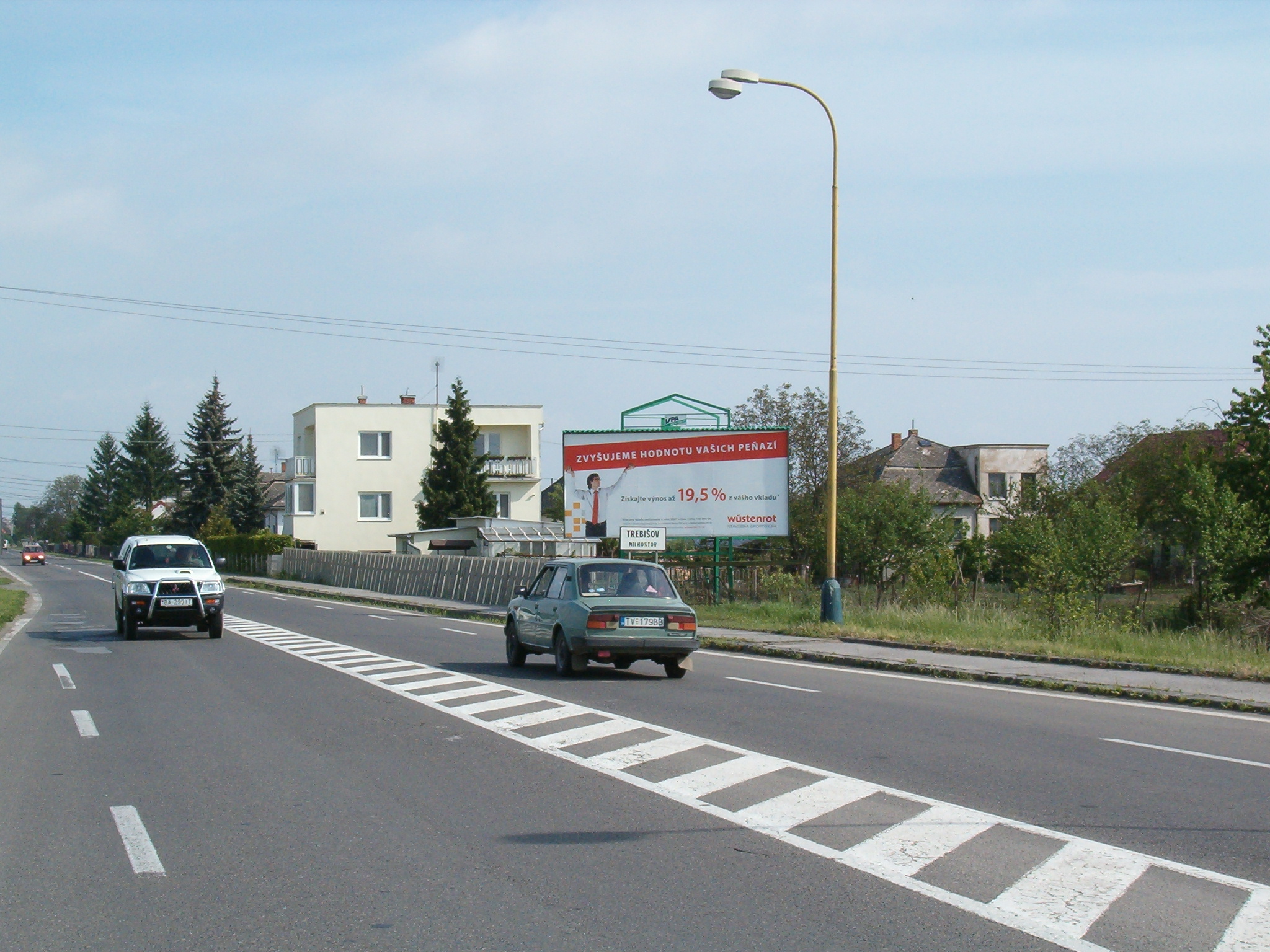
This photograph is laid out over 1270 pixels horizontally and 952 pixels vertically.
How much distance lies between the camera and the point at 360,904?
5949 mm

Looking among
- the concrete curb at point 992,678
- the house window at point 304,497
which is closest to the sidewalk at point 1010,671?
the concrete curb at point 992,678

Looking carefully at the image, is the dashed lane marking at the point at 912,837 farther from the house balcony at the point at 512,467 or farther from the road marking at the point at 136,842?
the house balcony at the point at 512,467

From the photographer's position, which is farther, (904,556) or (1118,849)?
(904,556)

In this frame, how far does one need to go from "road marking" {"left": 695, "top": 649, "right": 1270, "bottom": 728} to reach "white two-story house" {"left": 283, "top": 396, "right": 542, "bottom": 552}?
5129cm

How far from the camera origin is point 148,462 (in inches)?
4739

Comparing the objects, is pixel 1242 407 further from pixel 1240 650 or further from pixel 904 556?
pixel 1240 650

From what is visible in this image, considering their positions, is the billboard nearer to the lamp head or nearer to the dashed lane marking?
the lamp head

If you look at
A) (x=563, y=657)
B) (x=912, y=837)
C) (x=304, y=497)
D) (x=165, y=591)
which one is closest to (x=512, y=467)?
(x=304, y=497)

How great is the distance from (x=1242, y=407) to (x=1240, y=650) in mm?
17314

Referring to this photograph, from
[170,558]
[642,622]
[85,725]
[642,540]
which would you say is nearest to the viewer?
[85,725]

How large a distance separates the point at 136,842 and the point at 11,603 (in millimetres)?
32893

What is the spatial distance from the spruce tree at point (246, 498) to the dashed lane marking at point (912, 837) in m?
82.9

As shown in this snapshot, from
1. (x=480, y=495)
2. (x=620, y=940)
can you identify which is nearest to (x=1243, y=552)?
(x=620, y=940)

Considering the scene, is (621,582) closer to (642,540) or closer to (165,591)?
(165,591)
